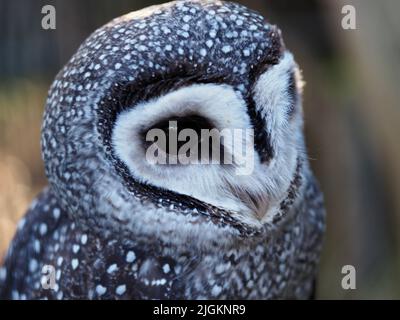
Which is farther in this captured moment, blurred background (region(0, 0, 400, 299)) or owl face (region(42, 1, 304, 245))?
blurred background (region(0, 0, 400, 299))

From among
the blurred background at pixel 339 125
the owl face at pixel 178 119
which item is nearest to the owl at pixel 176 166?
the owl face at pixel 178 119

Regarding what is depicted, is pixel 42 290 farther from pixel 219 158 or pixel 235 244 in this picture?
pixel 219 158

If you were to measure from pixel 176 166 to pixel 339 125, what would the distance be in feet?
7.73

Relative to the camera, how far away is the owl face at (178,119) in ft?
4.72

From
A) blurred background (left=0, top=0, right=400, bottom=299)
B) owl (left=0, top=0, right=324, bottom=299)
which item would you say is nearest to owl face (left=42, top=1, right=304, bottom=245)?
owl (left=0, top=0, right=324, bottom=299)

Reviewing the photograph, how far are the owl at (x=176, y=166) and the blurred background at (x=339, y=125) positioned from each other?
1439 millimetres

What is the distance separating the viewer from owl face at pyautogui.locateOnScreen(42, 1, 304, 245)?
56.6 inches

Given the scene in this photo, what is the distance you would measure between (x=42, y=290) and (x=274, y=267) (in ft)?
2.03

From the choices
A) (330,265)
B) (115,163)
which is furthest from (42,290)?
(330,265)

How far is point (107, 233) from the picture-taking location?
65.7 inches

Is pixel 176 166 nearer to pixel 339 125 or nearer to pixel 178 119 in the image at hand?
pixel 178 119

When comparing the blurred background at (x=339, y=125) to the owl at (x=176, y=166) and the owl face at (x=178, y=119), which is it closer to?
the owl at (x=176, y=166)

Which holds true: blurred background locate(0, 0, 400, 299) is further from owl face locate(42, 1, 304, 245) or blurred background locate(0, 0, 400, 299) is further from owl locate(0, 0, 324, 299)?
owl face locate(42, 1, 304, 245)

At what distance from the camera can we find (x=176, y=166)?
149 centimetres
